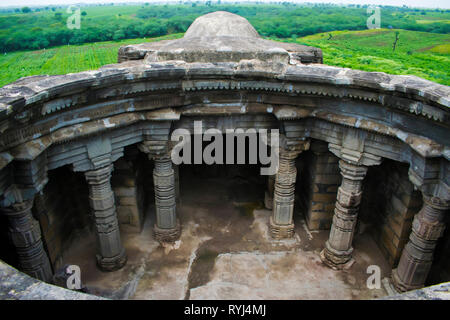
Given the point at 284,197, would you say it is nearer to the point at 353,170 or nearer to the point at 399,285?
the point at 353,170

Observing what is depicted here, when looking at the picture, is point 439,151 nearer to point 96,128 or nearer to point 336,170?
point 336,170

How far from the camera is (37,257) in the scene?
253 inches

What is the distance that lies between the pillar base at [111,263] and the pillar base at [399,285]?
6275 mm

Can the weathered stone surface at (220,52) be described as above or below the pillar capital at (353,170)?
above

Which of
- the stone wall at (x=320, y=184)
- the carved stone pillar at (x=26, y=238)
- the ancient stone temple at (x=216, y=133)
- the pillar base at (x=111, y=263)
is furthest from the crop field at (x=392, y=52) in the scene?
the carved stone pillar at (x=26, y=238)

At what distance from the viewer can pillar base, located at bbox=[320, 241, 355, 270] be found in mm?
8242

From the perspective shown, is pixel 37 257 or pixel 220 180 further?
pixel 220 180

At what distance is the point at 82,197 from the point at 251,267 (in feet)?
16.1

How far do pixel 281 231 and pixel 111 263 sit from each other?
14.5 feet

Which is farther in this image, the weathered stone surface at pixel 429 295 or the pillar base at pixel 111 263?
the pillar base at pixel 111 263

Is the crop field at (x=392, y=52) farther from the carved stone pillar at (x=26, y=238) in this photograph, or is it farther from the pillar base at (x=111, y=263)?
the carved stone pillar at (x=26, y=238)

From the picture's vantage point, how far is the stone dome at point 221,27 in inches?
441

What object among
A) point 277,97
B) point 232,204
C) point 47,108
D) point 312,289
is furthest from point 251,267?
point 47,108

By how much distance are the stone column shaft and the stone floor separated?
321 millimetres
